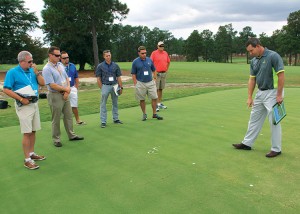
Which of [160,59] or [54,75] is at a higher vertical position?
[160,59]

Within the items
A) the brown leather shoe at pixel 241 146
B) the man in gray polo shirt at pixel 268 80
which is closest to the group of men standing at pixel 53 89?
the brown leather shoe at pixel 241 146

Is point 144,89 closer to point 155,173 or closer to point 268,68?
point 268,68

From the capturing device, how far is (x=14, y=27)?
41.5 m

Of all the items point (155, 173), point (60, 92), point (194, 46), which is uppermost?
point (194, 46)

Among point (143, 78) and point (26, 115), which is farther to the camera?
point (143, 78)

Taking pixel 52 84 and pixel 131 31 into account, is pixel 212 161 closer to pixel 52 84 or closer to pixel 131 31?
pixel 52 84

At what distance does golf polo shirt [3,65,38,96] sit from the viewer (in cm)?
498

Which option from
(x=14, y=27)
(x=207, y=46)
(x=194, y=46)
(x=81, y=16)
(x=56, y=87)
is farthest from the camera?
(x=194, y=46)

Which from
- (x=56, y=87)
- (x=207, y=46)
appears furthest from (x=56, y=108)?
(x=207, y=46)

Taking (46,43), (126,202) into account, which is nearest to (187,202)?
(126,202)

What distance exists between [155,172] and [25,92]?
2440 mm

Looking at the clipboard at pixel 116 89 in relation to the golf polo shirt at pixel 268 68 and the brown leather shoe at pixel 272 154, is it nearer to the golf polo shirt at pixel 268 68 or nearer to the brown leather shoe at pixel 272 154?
the golf polo shirt at pixel 268 68

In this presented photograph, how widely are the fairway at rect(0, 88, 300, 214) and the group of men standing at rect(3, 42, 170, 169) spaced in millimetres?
392

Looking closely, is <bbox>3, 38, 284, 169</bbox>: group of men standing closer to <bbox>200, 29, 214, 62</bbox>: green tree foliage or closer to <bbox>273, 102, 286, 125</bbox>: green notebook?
<bbox>273, 102, 286, 125</bbox>: green notebook
